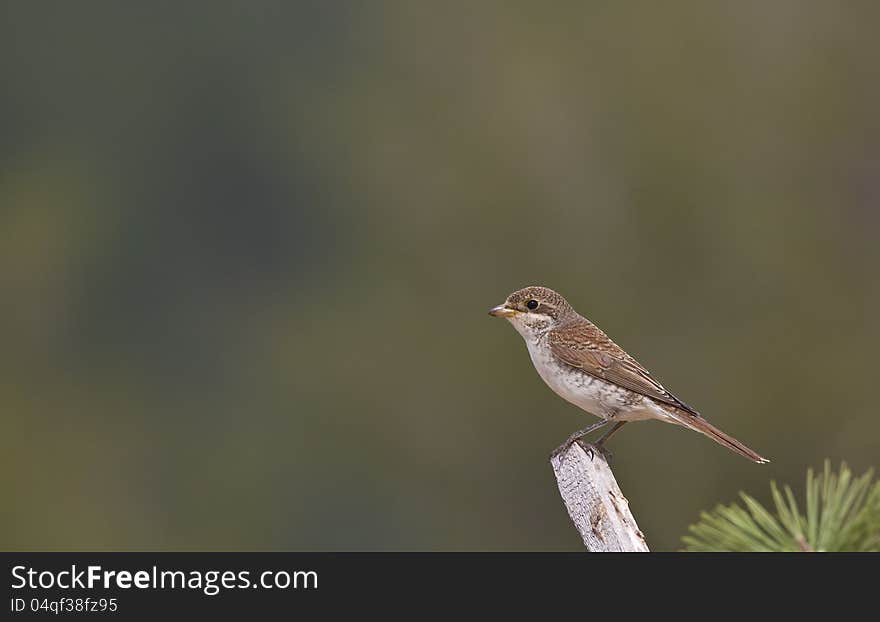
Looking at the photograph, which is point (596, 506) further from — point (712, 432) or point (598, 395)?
point (598, 395)

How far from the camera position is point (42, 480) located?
92.2 ft

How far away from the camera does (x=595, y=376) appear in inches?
259

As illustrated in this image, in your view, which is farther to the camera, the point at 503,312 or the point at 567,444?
the point at 503,312

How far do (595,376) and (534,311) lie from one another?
62 cm

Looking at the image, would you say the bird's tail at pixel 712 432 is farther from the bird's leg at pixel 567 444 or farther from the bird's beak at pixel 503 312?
the bird's beak at pixel 503 312

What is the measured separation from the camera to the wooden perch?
4.18 metres

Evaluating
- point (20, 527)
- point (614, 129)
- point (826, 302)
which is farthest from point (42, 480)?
point (826, 302)

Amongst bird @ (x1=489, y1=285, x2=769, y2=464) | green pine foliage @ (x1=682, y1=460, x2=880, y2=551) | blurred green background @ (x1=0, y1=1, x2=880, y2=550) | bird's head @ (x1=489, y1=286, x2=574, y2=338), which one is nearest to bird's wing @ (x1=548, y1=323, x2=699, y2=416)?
bird @ (x1=489, y1=285, x2=769, y2=464)

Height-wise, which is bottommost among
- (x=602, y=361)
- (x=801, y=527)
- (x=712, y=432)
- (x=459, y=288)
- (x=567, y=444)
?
Answer: (x=801, y=527)

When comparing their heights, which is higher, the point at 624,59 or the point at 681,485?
the point at 624,59

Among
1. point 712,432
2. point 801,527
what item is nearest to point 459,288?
point 712,432

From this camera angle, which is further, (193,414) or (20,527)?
(193,414)

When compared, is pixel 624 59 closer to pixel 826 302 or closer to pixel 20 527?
pixel 826 302
